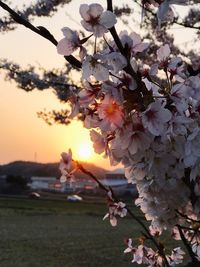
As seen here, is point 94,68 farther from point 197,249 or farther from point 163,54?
point 197,249

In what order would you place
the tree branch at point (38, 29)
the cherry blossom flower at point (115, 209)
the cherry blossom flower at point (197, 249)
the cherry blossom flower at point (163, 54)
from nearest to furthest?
the tree branch at point (38, 29) → the cherry blossom flower at point (163, 54) → the cherry blossom flower at point (197, 249) → the cherry blossom flower at point (115, 209)

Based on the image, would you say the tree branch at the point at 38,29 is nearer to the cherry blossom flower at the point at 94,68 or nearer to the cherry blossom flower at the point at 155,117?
the cherry blossom flower at the point at 94,68

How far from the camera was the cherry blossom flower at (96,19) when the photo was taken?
143 centimetres

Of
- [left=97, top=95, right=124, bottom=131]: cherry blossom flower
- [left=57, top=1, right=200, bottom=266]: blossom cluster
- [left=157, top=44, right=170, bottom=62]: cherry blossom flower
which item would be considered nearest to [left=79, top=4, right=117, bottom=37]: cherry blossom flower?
[left=57, top=1, right=200, bottom=266]: blossom cluster

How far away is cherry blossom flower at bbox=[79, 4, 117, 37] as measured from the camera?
143 cm

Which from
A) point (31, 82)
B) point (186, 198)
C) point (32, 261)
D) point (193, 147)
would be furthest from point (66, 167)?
point (31, 82)

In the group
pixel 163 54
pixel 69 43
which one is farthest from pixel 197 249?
pixel 69 43

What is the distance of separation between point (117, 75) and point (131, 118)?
0.40ft

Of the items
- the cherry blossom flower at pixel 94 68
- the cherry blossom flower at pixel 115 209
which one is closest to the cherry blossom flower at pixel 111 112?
the cherry blossom flower at pixel 94 68

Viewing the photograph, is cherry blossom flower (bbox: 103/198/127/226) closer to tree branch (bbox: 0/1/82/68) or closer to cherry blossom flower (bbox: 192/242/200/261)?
cherry blossom flower (bbox: 192/242/200/261)

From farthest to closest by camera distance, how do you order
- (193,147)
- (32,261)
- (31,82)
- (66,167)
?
(31,82)
(32,261)
(66,167)
(193,147)

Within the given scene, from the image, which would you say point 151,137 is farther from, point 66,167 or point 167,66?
point 66,167

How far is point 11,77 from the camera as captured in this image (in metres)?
16.0

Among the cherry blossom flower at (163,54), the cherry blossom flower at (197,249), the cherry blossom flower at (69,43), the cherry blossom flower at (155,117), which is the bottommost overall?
the cherry blossom flower at (197,249)
